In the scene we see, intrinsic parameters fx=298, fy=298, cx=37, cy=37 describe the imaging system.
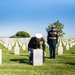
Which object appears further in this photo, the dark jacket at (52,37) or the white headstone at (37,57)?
the dark jacket at (52,37)

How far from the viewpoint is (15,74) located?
12.7 m

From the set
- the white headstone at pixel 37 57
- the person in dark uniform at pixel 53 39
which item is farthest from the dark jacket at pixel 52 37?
the white headstone at pixel 37 57

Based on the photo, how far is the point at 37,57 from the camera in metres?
15.2

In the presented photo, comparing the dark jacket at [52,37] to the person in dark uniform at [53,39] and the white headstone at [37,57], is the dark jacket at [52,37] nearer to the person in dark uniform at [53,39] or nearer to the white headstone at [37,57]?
the person in dark uniform at [53,39]

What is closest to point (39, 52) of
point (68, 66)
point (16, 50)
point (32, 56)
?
point (32, 56)

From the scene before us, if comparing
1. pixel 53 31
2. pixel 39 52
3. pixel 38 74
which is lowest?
pixel 38 74

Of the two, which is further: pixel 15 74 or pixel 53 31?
pixel 53 31

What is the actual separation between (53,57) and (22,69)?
4713 mm

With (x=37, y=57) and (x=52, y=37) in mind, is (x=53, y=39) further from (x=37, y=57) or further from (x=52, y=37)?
(x=37, y=57)

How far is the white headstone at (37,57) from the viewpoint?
1508 centimetres

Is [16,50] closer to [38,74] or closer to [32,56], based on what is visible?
[32,56]

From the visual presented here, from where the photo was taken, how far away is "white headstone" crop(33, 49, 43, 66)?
49.5 ft

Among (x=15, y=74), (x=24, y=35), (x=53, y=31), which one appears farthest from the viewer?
(x=24, y=35)

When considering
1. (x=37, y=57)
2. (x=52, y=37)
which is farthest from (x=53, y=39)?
(x=37, y=57)
